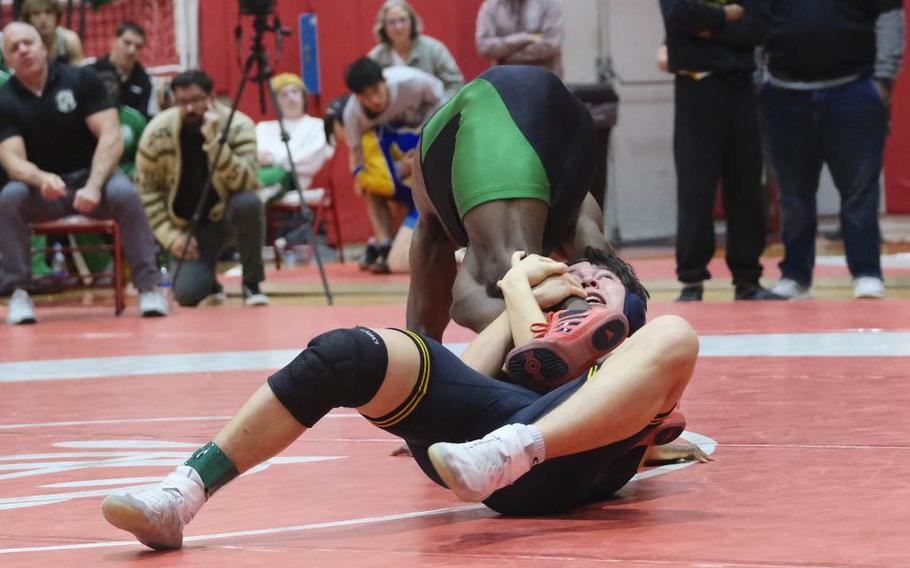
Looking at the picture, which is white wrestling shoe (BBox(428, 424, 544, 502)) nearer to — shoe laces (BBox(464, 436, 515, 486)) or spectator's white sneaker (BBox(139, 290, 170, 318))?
shoe laces (BBox(464, 436, 515, 486))

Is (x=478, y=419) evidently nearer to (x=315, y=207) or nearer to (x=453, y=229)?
(x=453, y=229)

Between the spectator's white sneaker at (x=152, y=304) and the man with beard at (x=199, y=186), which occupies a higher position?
the man with beard at (x=199, y=186)

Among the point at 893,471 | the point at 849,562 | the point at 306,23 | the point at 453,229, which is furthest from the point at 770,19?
the point at 306,23

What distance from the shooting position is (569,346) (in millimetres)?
2451

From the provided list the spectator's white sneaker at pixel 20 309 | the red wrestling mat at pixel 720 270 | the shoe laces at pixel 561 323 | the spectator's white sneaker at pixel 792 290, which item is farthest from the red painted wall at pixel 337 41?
the shoe laces at pixel 561 323

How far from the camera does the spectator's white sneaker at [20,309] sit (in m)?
7.21

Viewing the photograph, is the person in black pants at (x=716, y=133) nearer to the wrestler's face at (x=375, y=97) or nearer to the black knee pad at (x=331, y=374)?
the wrestler's face at (x=375, y=97)

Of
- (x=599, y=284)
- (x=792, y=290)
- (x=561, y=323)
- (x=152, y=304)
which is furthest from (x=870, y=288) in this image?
(x=561, y=323)

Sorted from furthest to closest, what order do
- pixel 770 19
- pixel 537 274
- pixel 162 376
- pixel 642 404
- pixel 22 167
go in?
pixel 22 167 < pixel 770 19 < pixel 162 376 < pixel 537 274 < pixel 642 404

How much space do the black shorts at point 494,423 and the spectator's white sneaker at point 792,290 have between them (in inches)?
174

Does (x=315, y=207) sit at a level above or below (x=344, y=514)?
below

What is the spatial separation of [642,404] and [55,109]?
5.31 metres

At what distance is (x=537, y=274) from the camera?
2709 mm

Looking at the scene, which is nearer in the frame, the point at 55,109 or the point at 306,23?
the point at 55,109
